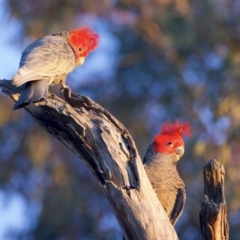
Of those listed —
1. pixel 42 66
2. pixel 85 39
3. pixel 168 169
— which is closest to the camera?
pixel 42 66

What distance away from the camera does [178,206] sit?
15.2 feet

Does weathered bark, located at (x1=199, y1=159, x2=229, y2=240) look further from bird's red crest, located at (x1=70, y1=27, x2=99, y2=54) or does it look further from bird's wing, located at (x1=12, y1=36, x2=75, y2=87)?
bird's red crest, located at (x1=70, y1=27, x2=99, y2=54)

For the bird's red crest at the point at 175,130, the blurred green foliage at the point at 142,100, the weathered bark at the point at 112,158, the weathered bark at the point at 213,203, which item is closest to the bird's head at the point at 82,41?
the bird's red crest at the point at 175,130

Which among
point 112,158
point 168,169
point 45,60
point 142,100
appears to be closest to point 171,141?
point 168,169

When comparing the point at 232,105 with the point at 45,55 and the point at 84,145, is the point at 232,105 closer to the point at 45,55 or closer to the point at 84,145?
the point at 45,55

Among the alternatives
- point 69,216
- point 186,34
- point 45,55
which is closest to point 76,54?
point 45,55

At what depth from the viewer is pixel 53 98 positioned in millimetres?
4020

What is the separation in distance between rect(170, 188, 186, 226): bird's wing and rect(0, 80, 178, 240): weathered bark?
29.9 inches

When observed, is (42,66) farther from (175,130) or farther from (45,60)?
(175,130)

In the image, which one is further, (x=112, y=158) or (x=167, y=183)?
(x=167, y=183)

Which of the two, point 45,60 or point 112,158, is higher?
point 45,60

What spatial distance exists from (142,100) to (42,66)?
6892mm

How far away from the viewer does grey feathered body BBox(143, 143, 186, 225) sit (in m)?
4.61

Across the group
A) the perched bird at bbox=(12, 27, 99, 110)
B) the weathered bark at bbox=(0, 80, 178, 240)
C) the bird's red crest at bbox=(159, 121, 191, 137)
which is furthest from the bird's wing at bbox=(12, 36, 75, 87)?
the bird's red crest at bbox=(159, 121, 191, 137)
